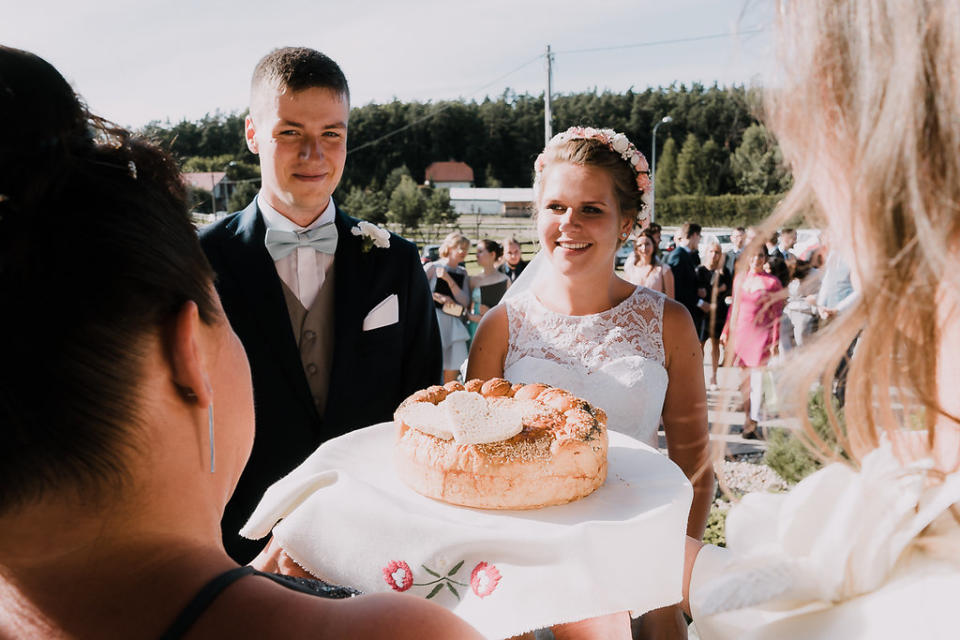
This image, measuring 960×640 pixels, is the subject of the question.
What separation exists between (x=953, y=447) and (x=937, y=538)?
0.12 meters

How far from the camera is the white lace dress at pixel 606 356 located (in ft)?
8.73

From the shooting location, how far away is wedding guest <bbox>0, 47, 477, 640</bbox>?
68 centimetres

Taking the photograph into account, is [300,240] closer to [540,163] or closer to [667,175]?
[540,163]

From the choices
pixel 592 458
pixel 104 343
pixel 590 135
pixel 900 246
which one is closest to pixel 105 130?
pixel 104 343

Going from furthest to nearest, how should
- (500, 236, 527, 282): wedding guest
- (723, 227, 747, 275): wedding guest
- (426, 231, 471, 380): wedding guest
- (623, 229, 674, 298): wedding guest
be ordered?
(723, 227, 747, 275): wedding guest → (500, 236, 527, 282): wedding guest → (623, 229, 674, 298): wedding guest → (426, 231, 471, 380): wedding guest

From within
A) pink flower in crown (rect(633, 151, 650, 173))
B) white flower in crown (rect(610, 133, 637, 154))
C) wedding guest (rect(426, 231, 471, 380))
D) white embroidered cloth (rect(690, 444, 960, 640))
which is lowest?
wedding guest (rect(426, 231, 471, 380))

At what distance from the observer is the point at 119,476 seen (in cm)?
76

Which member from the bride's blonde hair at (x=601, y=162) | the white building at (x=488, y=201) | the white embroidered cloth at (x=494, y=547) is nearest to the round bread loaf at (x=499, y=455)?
the white embroidered cloth at (x=494, y=547)

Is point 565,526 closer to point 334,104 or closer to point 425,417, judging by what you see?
point 425,417

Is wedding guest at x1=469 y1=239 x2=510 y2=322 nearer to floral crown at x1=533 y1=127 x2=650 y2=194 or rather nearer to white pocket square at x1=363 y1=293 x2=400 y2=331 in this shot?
floral crown at x1=533 y1=127 x2=650 y2=194

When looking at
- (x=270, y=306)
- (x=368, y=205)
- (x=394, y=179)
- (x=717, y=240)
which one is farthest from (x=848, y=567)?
(x=394, y=179)

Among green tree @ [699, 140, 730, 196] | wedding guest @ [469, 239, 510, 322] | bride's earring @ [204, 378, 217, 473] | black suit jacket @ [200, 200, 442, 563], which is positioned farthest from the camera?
green tree @ [699, 140, 730, 196]

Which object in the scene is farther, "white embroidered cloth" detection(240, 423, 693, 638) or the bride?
the bride

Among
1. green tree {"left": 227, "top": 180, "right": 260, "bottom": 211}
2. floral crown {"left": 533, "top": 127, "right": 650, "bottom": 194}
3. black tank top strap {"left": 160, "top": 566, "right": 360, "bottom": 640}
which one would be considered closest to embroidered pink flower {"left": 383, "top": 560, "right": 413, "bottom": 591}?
black tank top strap {"left": 160, "top": 566, "right": 360, "bottom": 640}
